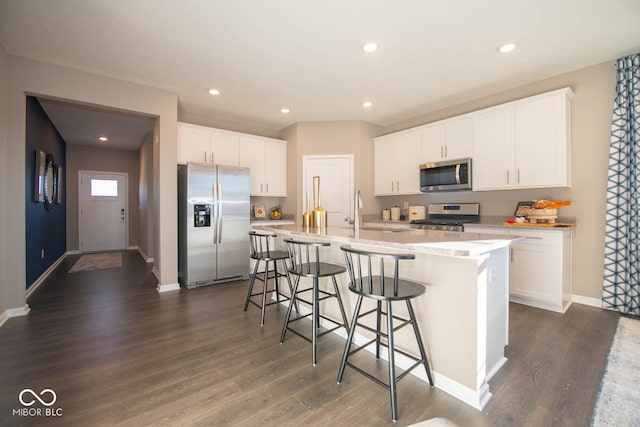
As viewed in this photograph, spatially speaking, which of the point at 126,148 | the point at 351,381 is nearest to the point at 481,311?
the point at 351,381

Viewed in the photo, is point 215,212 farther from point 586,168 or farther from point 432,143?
point 586,168

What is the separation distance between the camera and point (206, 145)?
14.9ft

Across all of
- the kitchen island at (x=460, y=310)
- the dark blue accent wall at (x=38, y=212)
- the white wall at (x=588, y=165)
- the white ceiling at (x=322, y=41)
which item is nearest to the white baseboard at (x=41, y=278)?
the dark blue accent wall at (x=38, y=212)

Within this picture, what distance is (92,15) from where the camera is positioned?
233cm

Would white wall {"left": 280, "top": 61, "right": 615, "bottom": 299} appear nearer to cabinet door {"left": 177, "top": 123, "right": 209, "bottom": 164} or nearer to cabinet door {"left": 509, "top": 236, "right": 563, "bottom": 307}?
cabinet door {"left": 509, "top": 236, "right": 563, "bottom": 307}

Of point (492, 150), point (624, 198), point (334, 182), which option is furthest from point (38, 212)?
point (624, 198)

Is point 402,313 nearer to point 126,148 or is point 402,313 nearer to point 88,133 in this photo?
point 88,133

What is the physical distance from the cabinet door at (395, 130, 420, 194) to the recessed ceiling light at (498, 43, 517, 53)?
1.80 meters

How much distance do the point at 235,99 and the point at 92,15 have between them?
1950 mm

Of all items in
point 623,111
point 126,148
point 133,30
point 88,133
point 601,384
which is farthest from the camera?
point 126,148

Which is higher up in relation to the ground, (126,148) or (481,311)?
(126,148)

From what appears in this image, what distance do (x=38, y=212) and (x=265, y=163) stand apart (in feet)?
11.2

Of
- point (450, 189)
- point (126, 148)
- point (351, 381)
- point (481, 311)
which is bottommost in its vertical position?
point (351, 381)

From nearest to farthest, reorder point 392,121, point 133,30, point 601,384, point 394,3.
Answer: point 601,384, point 394,3, point 133,30, point 392,121
